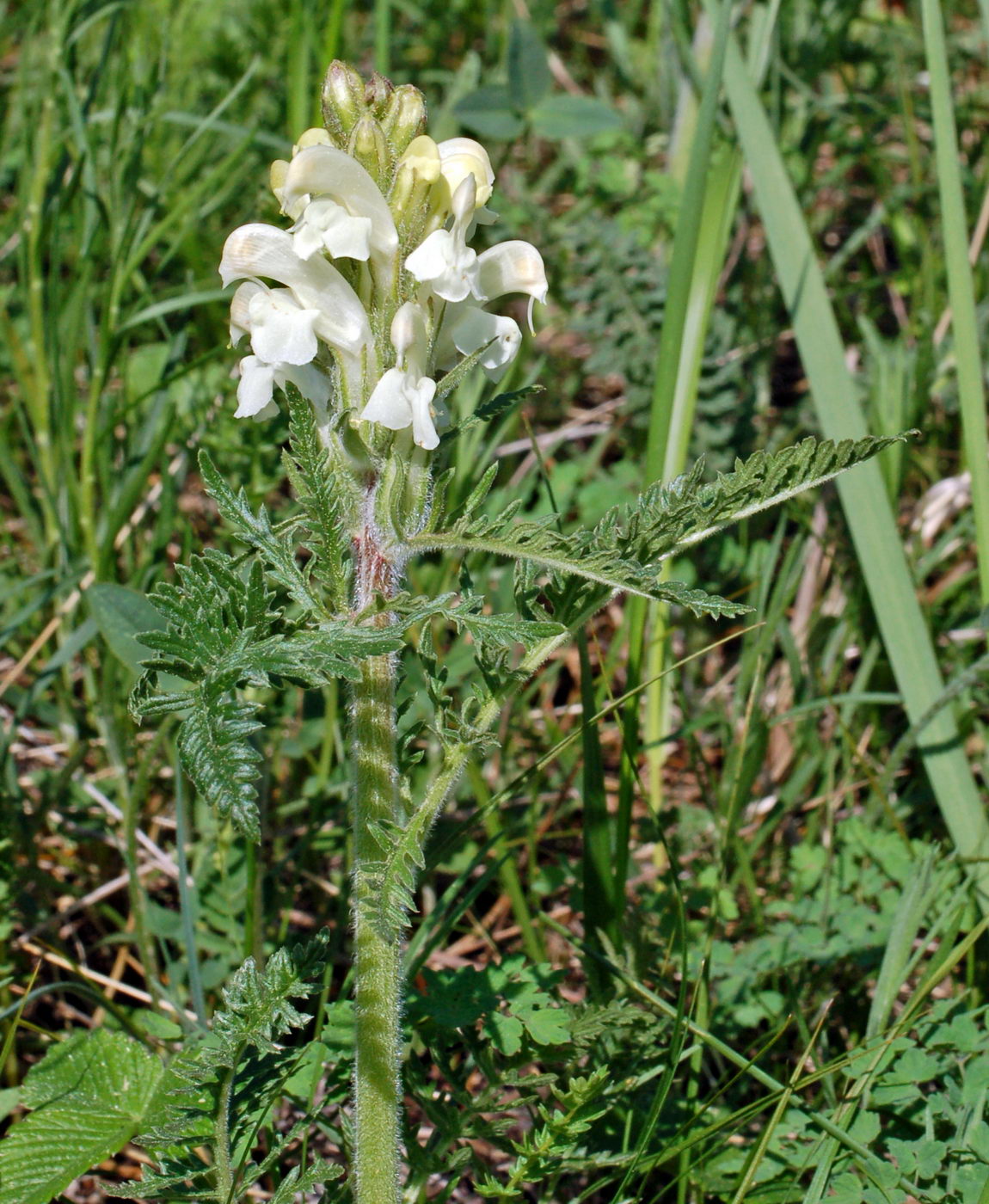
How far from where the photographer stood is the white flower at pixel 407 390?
1.39 meters

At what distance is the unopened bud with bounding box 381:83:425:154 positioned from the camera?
1475mm

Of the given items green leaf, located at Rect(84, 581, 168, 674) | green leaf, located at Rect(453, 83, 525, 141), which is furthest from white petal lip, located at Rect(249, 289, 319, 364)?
green leaf, located at Rect(453, 83, 525, 141)

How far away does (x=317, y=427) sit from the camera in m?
1.53

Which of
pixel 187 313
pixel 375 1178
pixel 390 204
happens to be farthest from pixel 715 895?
pixel 187 313

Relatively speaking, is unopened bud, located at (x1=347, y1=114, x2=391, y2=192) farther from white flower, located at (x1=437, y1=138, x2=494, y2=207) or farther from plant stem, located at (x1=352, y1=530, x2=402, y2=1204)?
plant stem, located at (x1=352, y1=530, x2=402, y2=1204)

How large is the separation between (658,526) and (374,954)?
26.1 inches

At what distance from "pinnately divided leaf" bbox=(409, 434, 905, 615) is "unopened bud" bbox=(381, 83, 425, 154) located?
1.52 feet

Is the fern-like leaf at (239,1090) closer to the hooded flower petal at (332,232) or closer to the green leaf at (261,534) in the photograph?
the green leaf at (261,534)

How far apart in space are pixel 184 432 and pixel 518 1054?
6.09ft

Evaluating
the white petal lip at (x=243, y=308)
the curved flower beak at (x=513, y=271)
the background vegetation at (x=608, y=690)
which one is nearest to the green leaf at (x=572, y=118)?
the background vegetation at (x=608, y=690)

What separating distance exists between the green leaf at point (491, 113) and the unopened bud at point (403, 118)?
7.00 feet

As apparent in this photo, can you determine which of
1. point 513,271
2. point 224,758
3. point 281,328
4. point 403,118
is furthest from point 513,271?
point 224,758

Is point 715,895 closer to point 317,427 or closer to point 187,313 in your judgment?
point 317,427

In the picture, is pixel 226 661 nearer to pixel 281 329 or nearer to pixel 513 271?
pixel 281 329
